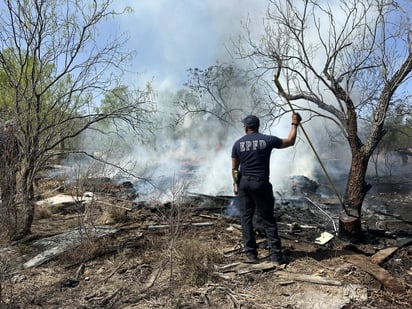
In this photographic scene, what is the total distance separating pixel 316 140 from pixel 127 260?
14412 mm

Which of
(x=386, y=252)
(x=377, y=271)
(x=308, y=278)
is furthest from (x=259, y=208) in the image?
(x=386, y=252)

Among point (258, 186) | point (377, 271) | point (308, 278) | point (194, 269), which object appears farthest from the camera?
point (258, 186)

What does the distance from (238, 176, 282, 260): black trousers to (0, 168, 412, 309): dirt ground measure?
9.6 inches

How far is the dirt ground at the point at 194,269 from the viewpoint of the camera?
385cm

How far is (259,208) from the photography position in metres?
4.62

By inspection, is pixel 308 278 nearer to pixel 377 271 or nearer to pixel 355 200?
pixel 377 271

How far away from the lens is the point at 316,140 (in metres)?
17.6

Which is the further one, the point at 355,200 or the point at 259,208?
the point at 355,200

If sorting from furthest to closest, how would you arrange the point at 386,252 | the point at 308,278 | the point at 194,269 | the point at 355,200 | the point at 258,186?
1. the point at 355,200
2. the point at 386,252
3. the point at 258,186
4. the point at 194,269
5. the point at 308,278

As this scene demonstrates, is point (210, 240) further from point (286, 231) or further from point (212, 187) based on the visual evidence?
point (212, 187)

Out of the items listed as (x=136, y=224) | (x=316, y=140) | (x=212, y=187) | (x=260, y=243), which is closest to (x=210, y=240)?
(x=260, y=243)

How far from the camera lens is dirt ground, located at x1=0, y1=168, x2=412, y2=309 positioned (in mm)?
3848

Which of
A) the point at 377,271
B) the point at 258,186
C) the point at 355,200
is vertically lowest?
the point at 377,271

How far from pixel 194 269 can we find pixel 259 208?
3.82 ft
